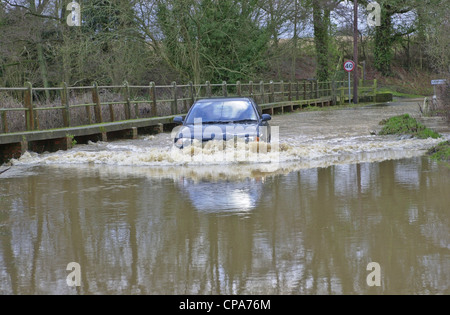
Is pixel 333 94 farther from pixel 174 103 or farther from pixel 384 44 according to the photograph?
pixel 174 103

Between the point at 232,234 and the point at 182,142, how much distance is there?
24.6ft

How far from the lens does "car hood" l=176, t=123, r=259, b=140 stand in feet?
47.2

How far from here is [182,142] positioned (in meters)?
14.6

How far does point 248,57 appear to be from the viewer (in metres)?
40.6

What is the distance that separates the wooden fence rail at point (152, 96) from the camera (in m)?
19.3

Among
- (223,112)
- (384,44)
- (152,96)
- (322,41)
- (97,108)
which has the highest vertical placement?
(384,44)

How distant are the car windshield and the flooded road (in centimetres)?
114
